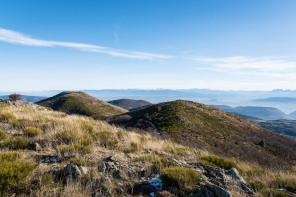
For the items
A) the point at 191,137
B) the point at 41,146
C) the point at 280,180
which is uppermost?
the point at 41,146

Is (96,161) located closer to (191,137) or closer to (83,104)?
(191,137)

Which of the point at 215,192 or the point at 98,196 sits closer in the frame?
the point at 98,196

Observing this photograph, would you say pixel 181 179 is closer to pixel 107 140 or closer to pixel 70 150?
pixel 70 150

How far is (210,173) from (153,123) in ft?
100

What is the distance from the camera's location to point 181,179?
388 cm

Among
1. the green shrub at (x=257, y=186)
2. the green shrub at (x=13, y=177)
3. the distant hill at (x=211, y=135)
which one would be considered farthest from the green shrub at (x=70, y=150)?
the distant hill at (x=211, y=135)

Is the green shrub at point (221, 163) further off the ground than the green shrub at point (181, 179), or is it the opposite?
the green shrub at point (181, 179)

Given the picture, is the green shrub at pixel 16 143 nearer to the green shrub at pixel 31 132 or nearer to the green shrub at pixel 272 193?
the green shrub at pixel 31 132

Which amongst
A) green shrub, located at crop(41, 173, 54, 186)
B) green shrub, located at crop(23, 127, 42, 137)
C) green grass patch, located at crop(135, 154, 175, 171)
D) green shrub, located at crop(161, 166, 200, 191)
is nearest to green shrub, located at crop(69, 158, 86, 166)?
green shrub, located at crop(41, 173, 54, 186)

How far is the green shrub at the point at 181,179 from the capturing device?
3.79 meters

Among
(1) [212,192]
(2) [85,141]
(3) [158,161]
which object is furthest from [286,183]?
(2) [85,141]

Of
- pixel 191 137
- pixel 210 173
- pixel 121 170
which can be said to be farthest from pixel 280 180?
pixel 191 137

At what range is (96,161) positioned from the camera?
4969mm

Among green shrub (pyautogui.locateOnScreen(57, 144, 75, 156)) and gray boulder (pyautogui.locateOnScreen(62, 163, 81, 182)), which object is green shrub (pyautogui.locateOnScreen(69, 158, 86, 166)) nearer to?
gray boulder (pyautogui.locateOnScreen(62, 163, 81, 182))
